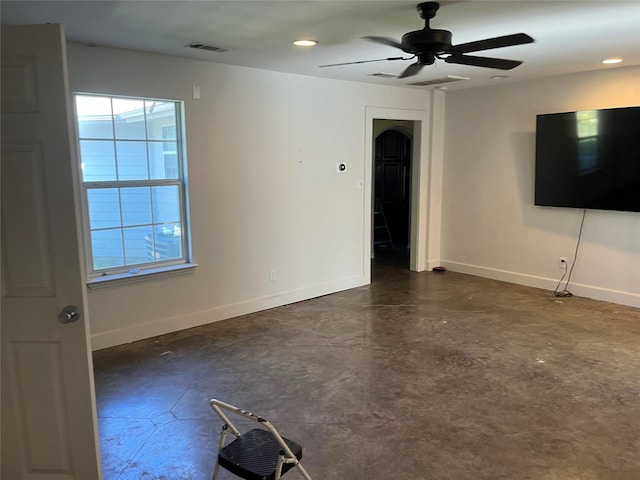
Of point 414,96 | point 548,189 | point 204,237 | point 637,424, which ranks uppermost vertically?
point 414,96

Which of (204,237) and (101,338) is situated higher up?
(204,237)

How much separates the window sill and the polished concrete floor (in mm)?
551

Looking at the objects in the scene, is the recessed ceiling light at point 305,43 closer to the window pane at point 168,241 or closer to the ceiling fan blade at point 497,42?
the ceiling fan blade at point 497,42

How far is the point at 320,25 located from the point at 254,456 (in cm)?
257

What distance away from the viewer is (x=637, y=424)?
9.38 feet

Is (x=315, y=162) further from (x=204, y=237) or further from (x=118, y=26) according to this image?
(x=118, y=26)

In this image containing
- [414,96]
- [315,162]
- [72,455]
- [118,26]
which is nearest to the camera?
[72,455]

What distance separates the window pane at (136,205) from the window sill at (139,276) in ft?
1.41

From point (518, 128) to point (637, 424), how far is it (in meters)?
3.87

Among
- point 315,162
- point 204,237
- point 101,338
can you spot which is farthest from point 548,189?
point 101,338

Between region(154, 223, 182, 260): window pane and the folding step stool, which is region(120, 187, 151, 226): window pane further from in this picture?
the folding step stool

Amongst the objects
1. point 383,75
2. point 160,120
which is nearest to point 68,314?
Answer: point 160,120

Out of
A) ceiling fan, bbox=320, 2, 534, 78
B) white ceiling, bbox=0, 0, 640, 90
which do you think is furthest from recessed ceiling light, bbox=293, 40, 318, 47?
ceiling fan, bbox=320, 2, 534, 78

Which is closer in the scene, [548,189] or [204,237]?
[204,237]
